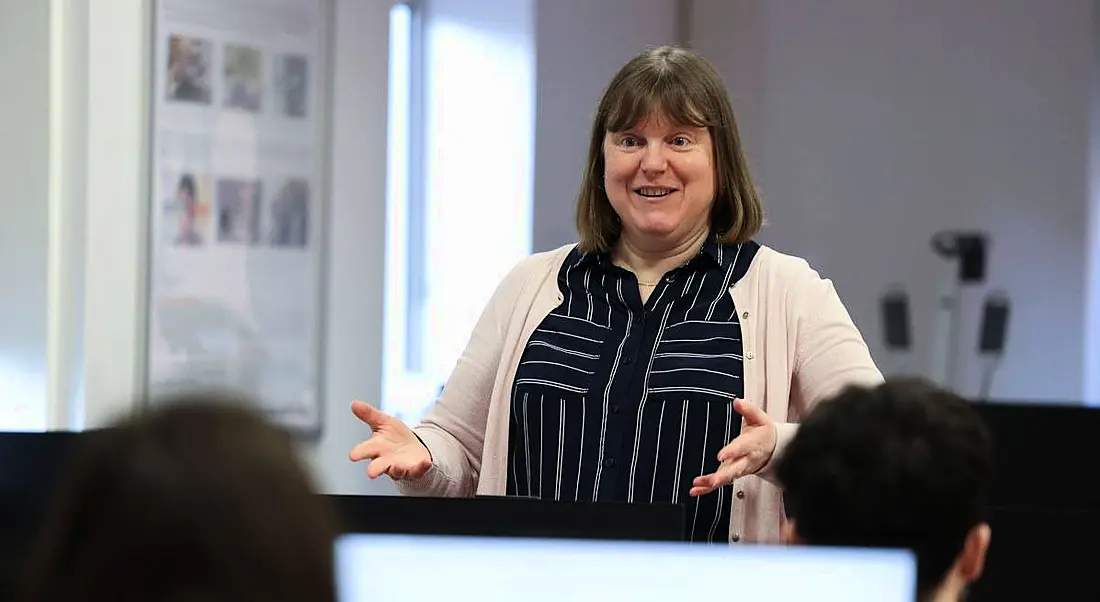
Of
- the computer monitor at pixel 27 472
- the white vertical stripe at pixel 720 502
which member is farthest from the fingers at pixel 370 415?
the computer monitor at pixel 27 472

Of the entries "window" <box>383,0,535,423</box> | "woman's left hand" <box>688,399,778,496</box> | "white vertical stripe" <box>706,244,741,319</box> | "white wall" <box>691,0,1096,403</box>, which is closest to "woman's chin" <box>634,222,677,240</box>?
"white vertical stripe" <box>706,244,741,319</box>

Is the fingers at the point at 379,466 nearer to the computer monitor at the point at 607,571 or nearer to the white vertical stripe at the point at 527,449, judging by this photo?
the white vertical stripe at the point at 527,449

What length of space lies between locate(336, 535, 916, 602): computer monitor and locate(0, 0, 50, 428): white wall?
2.64 metres

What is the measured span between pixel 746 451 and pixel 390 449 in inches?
20.0

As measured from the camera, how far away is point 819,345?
2.26m

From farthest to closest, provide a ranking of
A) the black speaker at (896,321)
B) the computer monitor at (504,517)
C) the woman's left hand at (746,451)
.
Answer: the black speaker at (896,321), the woman's left hand at (746,451), the computer monitor at (504,517)

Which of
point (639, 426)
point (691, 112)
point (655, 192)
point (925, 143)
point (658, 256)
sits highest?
point (925, 143)

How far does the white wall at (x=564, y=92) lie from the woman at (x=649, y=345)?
3.23 m

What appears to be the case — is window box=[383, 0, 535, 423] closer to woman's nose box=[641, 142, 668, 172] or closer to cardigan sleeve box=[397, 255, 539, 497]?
cardigan sleeve box=[397, 255, 539, 497]

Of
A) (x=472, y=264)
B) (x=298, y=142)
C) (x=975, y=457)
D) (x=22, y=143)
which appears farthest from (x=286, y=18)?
(x=975, y=457)

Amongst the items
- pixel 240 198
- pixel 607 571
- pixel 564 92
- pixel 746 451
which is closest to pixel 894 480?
pixel 607 571

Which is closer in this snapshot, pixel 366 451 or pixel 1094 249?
pixel 366 451

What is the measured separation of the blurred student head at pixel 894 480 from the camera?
3.90 ft

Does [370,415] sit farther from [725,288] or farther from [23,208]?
[23,208]
